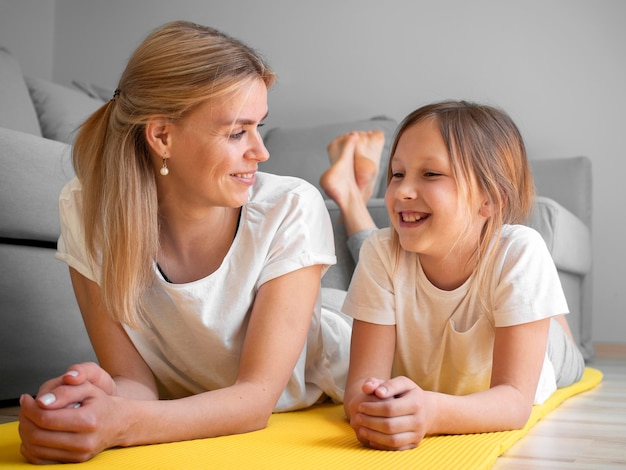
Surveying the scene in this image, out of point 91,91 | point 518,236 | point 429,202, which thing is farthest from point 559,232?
point 91,91

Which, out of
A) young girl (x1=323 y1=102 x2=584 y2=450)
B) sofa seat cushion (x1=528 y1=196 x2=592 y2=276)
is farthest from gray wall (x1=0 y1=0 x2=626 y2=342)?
young girl (x1=323 y1=102 x2=584 y2=450)

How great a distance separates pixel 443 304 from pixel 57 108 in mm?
1810

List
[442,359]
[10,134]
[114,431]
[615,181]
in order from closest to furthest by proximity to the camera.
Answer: [114,431] < [442,359] < [10,134] < [615,181]

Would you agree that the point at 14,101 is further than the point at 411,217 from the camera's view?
Yes

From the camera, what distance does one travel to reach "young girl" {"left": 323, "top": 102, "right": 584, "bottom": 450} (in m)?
1.21

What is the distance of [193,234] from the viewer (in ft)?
4.12

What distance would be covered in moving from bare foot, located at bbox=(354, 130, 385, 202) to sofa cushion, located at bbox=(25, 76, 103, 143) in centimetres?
97

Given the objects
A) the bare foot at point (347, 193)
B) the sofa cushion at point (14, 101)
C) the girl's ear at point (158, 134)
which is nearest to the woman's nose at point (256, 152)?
the girl's ear at point (158, 134)

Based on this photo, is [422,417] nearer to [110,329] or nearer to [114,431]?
[114,431]

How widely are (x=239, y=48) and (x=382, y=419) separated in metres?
0.59

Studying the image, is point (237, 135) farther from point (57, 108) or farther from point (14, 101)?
point (57, 108)

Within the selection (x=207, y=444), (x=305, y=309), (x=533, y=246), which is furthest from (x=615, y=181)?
(x=207, y=444)

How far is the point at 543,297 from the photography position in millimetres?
1217

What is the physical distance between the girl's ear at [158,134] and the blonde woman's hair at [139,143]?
0.01 m
